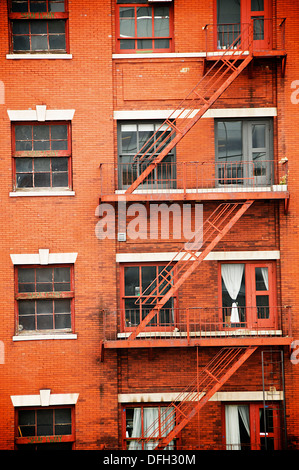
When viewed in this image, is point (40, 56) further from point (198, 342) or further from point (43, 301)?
point (198, 342)

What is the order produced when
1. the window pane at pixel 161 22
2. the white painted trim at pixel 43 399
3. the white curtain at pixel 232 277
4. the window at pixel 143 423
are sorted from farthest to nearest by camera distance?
the window pane at pixel 161 22 → the white curtain at pixel 232 277 → the window at pixel 143 423 → the white painted trim at pixel 43 399

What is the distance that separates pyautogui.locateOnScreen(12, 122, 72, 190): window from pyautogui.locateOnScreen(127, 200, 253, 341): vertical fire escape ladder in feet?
10.9

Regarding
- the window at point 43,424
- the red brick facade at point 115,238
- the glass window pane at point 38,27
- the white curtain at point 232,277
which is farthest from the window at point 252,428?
the glass window pane at point 38,27

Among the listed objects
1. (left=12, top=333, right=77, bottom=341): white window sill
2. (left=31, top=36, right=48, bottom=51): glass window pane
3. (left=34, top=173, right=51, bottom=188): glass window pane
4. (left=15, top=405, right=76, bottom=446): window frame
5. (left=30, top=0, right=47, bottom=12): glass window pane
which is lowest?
(left=15, top=405, right=76, bottom=446): window frame

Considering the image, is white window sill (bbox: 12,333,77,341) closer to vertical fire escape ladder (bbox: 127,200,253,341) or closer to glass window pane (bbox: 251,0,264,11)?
vertical fire escape ladder (bbox: 127,200,253,341)

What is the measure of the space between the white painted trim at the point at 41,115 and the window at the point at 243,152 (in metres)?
3.82

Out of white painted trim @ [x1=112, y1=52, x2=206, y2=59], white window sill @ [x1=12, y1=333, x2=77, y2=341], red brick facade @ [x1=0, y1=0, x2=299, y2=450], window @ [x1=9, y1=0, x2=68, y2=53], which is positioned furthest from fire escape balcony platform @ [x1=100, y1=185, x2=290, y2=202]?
window @ [x1=9, y1=0, x2=68, y2=53]

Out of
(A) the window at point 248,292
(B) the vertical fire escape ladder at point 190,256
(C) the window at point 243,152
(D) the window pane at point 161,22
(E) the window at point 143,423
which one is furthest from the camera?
(D) the window pane at point 161,22

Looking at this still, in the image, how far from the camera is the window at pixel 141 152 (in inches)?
569

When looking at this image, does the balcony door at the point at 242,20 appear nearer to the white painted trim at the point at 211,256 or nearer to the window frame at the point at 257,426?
the white painted trim at the point at 211,256

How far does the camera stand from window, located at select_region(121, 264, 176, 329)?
14234 millimetres

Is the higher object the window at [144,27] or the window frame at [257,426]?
the window at [144,27]
